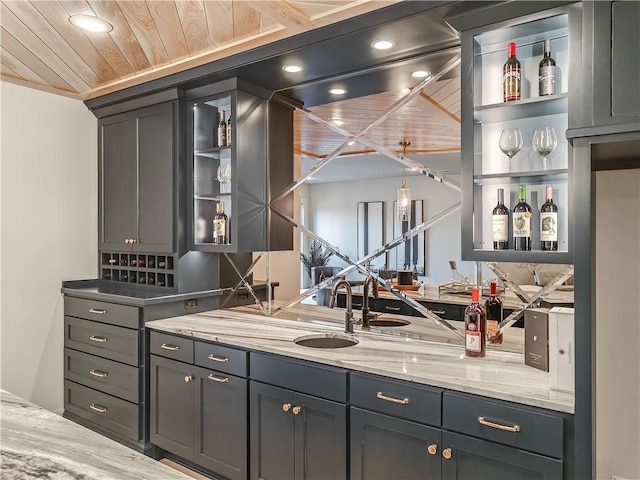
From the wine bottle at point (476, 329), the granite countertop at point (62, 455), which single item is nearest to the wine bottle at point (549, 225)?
the wine bottle at point (476, 329)

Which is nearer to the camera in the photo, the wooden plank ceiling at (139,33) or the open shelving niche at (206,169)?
the wooden plank ceiling at (139,33)

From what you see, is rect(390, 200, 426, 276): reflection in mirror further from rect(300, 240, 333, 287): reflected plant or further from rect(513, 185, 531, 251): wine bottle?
rect(513, 185, 531, 251): wine bottle

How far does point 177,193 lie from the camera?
320 centimetres

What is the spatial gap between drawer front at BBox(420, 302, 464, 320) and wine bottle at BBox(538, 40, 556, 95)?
1.46 m

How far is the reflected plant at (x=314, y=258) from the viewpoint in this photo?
153 inches

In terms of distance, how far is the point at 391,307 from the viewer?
3.16m

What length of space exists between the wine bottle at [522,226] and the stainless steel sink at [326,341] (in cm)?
99

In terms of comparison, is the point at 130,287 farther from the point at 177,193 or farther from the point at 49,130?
the point at 49,130

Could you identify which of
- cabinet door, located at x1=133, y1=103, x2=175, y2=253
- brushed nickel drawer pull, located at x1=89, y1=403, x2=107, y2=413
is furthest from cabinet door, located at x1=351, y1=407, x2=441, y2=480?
brushed nickel drawer pull, located at x1=89, y1=403, x2=107, y2=413

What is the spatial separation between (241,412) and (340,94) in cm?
202

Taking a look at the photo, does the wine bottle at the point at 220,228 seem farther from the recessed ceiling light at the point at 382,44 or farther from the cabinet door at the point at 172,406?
the recessed ceiling light at the point at 382,44

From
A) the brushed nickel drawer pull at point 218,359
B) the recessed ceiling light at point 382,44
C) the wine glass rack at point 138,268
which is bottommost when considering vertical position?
the brushed nickel drawer pull at point 218,359

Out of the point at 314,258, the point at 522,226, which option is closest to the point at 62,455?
the point at 522,226

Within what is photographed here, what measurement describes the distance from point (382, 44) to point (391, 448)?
1902mm
